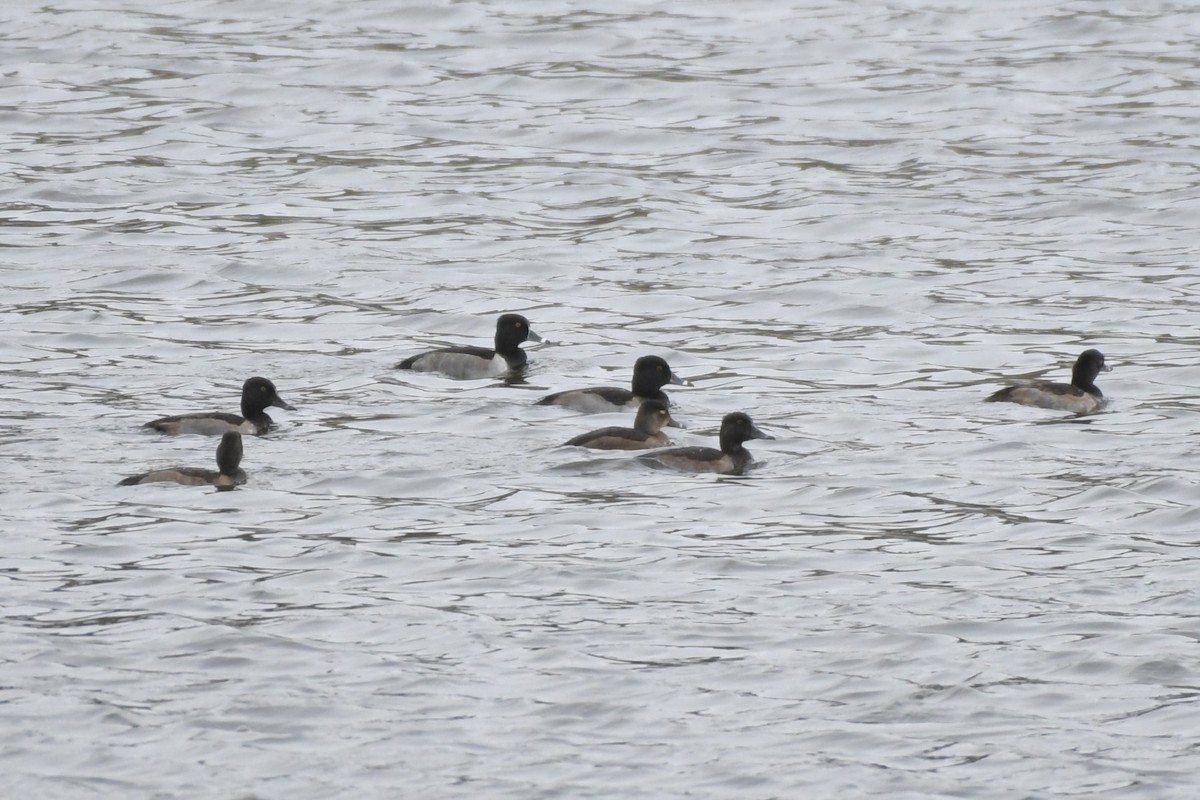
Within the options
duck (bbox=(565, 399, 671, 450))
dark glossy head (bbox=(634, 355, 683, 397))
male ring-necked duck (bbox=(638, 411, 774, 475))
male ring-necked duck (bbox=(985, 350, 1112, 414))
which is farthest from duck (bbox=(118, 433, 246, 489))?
male ring-necked duck (bbox=(985, 350, 1112, 414))

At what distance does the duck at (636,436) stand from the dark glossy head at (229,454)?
2.42 m

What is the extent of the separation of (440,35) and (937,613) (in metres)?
23.5

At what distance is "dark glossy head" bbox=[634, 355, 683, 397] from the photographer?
52.2 feet

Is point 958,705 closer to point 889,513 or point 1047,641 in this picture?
point 1047,641


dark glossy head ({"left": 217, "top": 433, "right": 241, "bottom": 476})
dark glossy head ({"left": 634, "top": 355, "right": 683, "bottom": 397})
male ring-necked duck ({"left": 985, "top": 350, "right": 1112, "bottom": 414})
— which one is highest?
dark glossy head ({"left": 217, "top": 433, "right": 241, "bottom": 476})

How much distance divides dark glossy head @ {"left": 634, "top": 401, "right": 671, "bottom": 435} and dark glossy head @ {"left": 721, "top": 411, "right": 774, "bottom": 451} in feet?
2.34

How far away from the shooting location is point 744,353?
Answer: 18.1 metres

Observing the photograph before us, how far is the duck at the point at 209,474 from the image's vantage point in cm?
1333

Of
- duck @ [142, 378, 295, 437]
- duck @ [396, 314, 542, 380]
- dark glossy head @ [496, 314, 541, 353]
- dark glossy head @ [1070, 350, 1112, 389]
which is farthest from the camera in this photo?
dark glossy head @ [496, 314, 541, 353]

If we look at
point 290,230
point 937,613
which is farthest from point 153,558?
point 290,230

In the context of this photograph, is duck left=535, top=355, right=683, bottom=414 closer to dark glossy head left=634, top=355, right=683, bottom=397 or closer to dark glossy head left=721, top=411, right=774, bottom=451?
dark glossy head left=634, top=355, right=683, bottom=397

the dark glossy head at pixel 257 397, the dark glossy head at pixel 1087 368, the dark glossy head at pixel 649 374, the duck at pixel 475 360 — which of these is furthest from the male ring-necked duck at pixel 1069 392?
the dark glossy head at pixel 257 397

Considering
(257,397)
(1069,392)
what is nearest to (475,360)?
(257,397)

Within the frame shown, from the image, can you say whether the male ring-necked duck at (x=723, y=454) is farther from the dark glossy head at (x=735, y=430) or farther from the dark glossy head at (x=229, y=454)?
the dark glossy head at (x=229, y=454)
